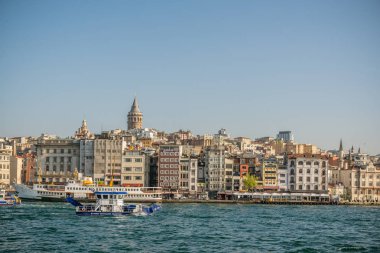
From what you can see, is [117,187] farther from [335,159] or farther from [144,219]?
[335,159]

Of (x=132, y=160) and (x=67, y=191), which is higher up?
(x=132, y=160)

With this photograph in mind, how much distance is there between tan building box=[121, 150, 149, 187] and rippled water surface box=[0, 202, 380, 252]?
1538 inches

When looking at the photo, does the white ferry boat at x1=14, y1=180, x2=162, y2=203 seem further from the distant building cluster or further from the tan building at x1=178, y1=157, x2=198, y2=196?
the tan building at x1=178, y1=157, x2=198, y2=196

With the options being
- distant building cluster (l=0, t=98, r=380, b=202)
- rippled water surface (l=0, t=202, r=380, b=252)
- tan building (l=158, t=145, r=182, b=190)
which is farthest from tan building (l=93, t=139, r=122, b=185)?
rippled water surface (l=0, t=202, r=380, b=252)

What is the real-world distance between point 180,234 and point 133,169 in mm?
58315

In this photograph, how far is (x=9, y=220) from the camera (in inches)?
2259

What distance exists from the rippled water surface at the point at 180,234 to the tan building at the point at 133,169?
39069 mm

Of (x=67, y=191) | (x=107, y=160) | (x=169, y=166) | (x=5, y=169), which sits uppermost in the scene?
(x=107, y=160)

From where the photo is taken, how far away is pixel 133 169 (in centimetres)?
10744

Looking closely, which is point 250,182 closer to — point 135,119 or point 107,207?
point 107,207

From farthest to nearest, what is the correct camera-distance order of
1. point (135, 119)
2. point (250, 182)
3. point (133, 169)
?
1. point (135, 119)
2. point (250, 182)
3. point (133, 169)

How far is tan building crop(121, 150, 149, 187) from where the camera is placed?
351 ft

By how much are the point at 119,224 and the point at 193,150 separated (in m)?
74.8

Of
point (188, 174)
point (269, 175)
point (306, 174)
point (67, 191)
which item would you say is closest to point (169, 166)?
point (188, 174)
